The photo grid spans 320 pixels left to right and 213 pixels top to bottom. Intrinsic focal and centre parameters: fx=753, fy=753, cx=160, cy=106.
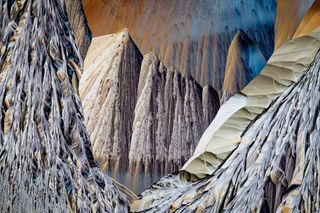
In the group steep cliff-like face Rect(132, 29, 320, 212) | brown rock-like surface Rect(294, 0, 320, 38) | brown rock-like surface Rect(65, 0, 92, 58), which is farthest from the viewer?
brown rock-like surface Rect(65, 0, 92, 58)

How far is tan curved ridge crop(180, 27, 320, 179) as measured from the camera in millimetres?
5078

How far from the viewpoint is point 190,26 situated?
5453 mm

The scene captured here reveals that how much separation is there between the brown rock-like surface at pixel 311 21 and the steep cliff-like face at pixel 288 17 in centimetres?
3

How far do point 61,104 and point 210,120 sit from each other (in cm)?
112

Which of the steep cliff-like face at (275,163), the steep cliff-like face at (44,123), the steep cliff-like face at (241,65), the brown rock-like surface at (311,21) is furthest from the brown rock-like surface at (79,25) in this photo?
the brown rock-like surface at (311,21)

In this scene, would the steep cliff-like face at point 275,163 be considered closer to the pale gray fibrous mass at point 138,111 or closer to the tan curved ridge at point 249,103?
the tan curved ridge at point 249,103

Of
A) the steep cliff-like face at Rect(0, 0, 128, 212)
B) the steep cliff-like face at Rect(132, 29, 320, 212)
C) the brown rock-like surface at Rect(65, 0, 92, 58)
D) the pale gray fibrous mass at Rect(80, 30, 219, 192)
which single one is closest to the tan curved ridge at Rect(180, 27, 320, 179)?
the steep cliff-like face at Rect(132, 29, 320, 212)

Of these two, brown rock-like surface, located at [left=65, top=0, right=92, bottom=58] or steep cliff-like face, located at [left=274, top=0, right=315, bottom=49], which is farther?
brown rock-like surface, located at [left=65, top=0, right=92, bottom=58]

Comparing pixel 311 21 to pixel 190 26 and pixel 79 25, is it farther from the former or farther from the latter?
pixel 79 25

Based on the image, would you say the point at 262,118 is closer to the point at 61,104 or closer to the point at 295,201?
the point at 295,201

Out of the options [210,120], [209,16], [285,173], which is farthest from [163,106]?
[285,173]

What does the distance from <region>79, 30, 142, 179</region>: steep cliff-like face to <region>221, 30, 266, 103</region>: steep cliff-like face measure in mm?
682

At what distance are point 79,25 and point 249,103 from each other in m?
1.46

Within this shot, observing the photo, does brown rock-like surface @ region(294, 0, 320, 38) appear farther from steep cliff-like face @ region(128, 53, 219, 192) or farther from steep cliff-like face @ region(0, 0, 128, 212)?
steep cliff-like face @ region(0, 0, 128, 212)
